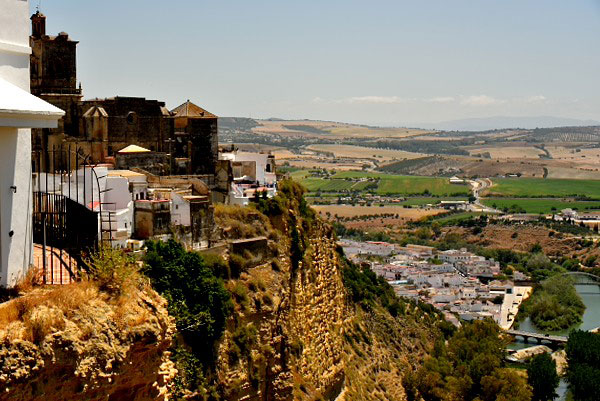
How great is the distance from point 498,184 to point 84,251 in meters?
186

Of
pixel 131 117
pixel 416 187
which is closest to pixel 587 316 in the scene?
pixel 131 117

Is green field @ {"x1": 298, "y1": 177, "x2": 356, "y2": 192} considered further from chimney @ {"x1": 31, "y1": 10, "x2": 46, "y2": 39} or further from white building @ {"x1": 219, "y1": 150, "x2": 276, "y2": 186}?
chimney @ {"x1": 31, "y1": 10, "x2": 46, "y2": 39}

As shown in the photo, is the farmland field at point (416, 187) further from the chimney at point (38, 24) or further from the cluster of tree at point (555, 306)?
the chimney at point (38, 24)

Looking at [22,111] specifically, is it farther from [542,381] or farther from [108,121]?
[542,381]

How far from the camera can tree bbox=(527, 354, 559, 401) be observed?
42.0 metres

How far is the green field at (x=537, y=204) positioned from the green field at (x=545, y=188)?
6.92 metres

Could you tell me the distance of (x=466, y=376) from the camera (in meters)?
36.1

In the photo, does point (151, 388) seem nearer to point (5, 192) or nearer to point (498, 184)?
point (5, 192)

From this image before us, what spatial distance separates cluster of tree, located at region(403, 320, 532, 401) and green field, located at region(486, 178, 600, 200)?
133206 mm

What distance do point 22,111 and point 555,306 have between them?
2857 inches

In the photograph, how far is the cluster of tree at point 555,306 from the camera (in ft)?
236

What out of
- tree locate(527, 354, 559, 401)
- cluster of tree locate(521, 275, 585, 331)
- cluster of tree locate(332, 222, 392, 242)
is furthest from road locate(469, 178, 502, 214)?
tree locate(527, 354, 559, 401)

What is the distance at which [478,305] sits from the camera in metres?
76.2

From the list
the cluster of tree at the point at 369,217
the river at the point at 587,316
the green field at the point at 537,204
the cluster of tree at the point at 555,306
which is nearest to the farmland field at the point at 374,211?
the cluster of tree at the point at 369,217
